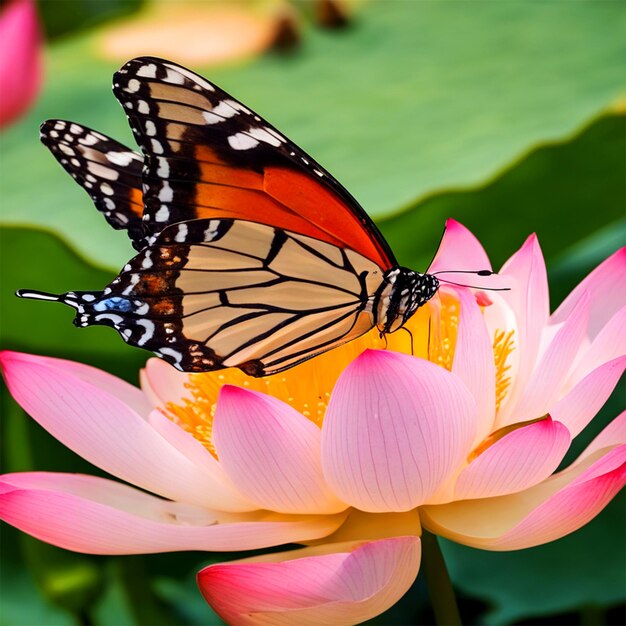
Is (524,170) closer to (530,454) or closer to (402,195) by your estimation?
(402,195)

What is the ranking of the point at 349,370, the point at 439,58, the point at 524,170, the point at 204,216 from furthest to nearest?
the point at 439,58 < the point at 524,170 < the point at 204,216 < the point at 349,370

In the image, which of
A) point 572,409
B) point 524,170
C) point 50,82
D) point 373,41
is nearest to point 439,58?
point 373,41

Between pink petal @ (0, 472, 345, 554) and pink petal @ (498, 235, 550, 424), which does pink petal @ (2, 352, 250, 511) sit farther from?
pink petal @ (498, 235, 550, 424)

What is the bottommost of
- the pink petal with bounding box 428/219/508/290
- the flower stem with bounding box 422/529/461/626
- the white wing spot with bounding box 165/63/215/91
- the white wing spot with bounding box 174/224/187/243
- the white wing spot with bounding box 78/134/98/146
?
the flower stem with bounding box 422/529/461/626

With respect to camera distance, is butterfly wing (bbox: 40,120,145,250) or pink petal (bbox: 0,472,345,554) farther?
butterfly wing (bbox: 40,120,145,250)

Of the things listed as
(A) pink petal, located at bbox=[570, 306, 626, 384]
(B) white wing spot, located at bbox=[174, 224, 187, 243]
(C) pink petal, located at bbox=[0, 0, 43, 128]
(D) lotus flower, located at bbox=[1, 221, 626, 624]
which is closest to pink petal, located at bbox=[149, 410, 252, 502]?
(D) lotus flower, located at bbox=[1, 221, 626, 624]

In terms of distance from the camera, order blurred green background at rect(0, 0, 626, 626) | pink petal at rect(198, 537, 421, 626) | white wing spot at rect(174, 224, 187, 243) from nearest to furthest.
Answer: pink petal at rect(198, 537, 421, 626) < white wing spot at rect(174, 224, 187, 243) < blurred green background at rect(0, 0, 626, 626)

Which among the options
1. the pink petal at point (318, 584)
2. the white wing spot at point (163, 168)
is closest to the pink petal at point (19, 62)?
the white wing spot at point (163, 168)

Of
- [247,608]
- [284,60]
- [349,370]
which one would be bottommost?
[247,608]
